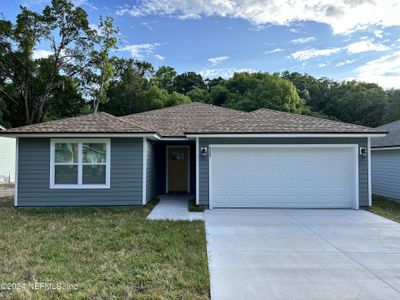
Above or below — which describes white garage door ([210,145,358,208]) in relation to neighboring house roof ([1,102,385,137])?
below

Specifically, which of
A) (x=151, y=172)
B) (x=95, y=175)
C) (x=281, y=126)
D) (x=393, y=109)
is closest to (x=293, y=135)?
(x=281, y=126)

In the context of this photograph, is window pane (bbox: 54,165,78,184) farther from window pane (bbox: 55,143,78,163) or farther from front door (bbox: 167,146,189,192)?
front door (bbox: 167,146,189,192)

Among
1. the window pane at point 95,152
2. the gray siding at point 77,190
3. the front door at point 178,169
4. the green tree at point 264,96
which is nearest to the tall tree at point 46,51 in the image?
the green tree at point 264,96

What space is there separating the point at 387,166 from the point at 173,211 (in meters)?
9.63

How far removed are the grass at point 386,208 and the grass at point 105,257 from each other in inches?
229

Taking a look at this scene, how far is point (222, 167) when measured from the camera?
10.7 metres

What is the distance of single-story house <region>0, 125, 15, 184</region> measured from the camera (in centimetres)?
2091

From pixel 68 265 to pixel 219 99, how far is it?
31.2m

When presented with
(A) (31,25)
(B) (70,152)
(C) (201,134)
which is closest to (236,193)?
(C) (201,134)

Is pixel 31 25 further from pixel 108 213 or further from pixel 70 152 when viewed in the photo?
pixel 108 213

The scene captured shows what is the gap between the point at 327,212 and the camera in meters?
10.0

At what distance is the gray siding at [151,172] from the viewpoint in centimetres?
1145

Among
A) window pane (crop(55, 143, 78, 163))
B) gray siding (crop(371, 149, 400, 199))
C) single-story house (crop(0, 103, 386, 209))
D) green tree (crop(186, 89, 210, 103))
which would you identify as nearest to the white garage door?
single-story house (crop(0, 103, 386, 209))

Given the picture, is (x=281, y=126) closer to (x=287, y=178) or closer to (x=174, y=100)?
(x=287, y=178)
